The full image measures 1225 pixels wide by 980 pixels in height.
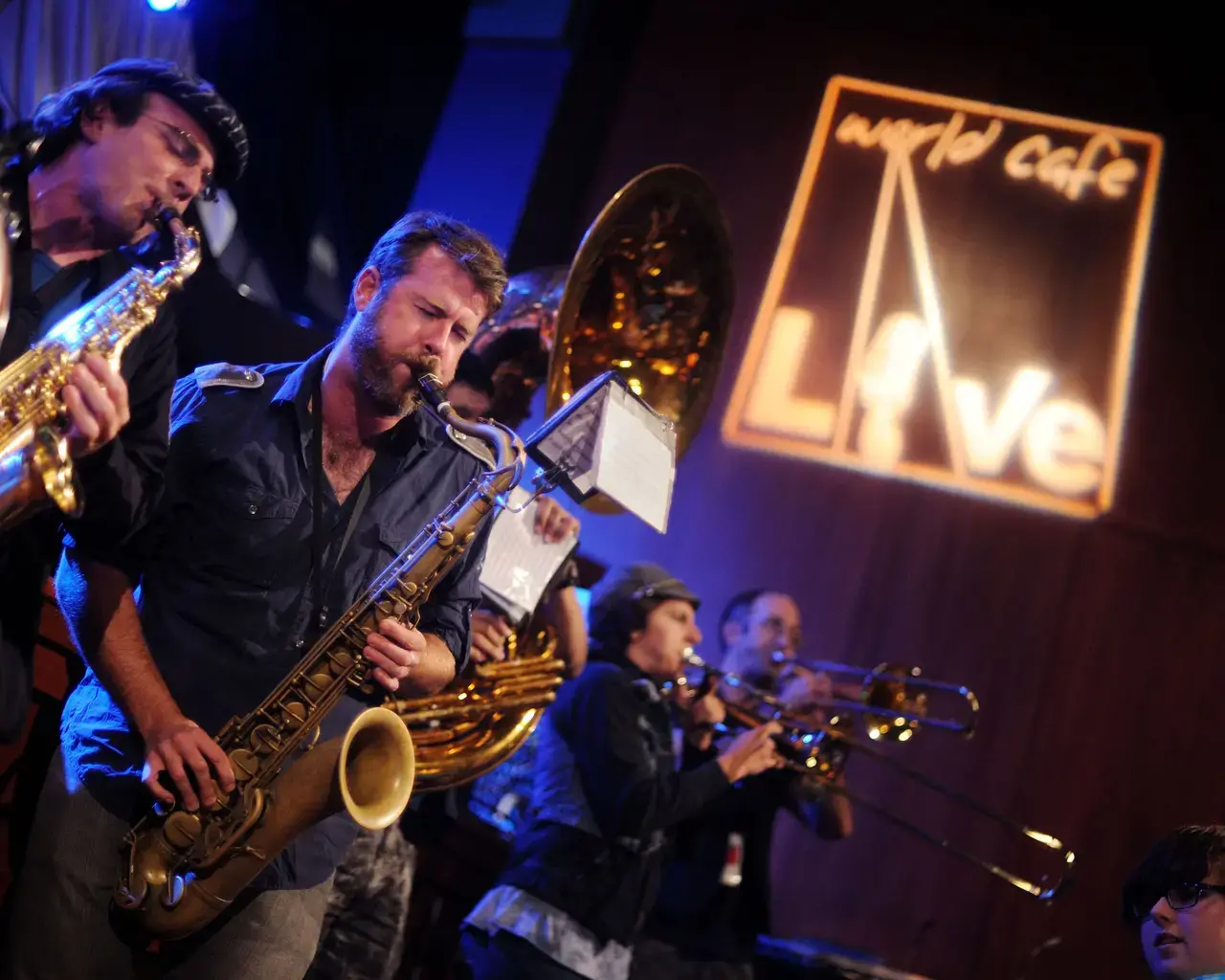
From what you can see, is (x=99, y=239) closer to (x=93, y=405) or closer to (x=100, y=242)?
(x=100, y=242)

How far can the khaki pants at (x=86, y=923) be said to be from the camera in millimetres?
2053

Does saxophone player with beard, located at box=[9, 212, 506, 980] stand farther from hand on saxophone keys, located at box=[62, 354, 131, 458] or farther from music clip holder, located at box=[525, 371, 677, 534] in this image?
hand on saxophone keys, located at box=[62, 354, 131, 458]

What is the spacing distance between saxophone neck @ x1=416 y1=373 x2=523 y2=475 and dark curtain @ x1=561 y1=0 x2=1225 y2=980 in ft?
10.7

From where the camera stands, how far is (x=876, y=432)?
6070mm

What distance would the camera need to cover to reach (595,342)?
390 centimetres

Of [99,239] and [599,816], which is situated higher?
[99,239]

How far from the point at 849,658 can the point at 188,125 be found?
436 cm

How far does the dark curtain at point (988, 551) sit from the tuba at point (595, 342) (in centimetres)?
199

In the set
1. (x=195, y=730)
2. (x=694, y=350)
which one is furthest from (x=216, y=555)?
(x=694, y=350)

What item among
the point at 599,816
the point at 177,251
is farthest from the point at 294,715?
the point at 599,816

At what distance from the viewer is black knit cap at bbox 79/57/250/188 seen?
2209 mm

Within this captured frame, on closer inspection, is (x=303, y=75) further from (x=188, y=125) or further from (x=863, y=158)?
(x=188, y=125)

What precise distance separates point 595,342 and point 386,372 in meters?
1.55

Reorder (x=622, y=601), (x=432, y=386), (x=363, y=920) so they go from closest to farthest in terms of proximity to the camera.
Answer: (x=432, y=386), (x=363, y=920), (x=622, y=601)
